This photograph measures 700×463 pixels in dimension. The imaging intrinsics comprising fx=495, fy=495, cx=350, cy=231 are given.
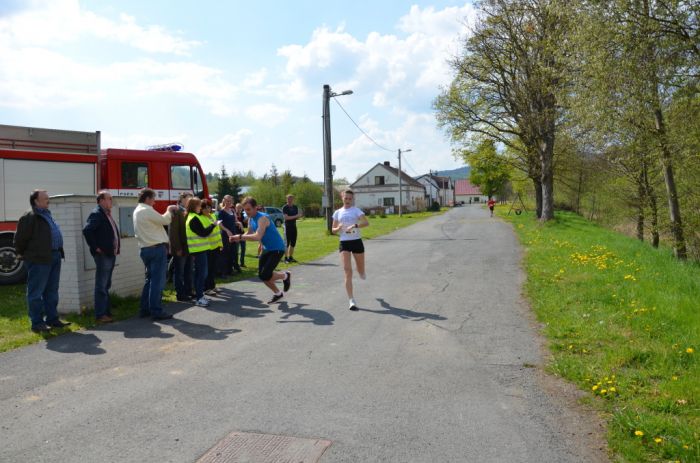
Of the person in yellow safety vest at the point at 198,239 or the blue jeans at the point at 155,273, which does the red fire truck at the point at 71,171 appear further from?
the blue jeans at the point at 155,273

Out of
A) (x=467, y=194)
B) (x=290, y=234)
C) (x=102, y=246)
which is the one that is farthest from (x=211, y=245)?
(x=467, y=194)

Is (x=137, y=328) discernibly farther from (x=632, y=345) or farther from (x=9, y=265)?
(x=632, y=345)

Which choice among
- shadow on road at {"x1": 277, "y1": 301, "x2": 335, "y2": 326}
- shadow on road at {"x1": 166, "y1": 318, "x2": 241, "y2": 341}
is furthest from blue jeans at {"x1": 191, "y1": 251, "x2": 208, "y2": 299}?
shadow on road at {"x1": 277, "y1": 301, "x2": 335, "y2": 326}

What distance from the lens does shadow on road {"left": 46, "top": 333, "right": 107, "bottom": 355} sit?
5.99 meters

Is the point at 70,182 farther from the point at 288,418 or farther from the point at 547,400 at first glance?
the point at 547,400

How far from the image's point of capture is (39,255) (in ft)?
22.4

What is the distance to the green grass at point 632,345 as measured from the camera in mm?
3623

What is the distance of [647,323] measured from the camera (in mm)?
6285

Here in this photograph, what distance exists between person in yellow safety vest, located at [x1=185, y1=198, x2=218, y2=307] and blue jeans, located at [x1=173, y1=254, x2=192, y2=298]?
0.18 m

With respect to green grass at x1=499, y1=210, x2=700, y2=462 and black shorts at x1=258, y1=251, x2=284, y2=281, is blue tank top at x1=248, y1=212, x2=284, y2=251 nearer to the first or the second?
black shorts at x1=258, y1=251, x2=284, y2=281

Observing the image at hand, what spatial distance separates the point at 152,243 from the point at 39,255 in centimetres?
147

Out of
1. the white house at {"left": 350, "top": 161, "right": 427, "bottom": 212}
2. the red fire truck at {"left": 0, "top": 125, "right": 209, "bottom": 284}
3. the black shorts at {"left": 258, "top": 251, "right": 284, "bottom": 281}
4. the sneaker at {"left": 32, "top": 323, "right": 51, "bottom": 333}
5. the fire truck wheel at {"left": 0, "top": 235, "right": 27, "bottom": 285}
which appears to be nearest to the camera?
the sneaker at {"left": 32, "top": 323, "right": 51, "bottom": 333}

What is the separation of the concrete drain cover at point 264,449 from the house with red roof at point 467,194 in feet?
472

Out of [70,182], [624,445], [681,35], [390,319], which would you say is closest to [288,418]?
[624,445]
